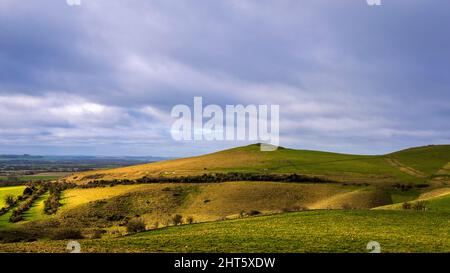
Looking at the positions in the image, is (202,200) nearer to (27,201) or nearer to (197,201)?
(197,201)

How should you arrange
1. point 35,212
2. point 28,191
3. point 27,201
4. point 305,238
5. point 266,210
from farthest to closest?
point 28,191 < point 27,201 < point 35,212 < point 266,210 < point 305,238

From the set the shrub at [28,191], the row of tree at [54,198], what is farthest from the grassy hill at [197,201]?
the shrub at [28,191]

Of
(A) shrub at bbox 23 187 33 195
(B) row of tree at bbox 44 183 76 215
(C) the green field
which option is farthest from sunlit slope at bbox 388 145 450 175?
(A) shrub at bbox 23 187 33 195

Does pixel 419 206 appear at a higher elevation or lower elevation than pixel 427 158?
lower

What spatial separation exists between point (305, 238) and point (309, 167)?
87.5 metres

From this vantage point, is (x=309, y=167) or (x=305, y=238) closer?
(x=305, y=238)

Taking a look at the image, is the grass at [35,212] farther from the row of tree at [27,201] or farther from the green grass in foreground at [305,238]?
the green grass in foreground at [305,238]

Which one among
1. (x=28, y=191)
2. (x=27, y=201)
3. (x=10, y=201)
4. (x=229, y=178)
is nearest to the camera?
(x=10, y=201)

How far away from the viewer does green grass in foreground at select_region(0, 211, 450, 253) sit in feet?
79.5

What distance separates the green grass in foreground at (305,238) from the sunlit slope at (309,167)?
57.8 m

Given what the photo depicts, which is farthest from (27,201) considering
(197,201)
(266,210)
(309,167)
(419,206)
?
(419,206)

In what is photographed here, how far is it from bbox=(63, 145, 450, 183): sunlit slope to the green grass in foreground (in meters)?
57.8

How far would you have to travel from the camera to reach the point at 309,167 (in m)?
114
